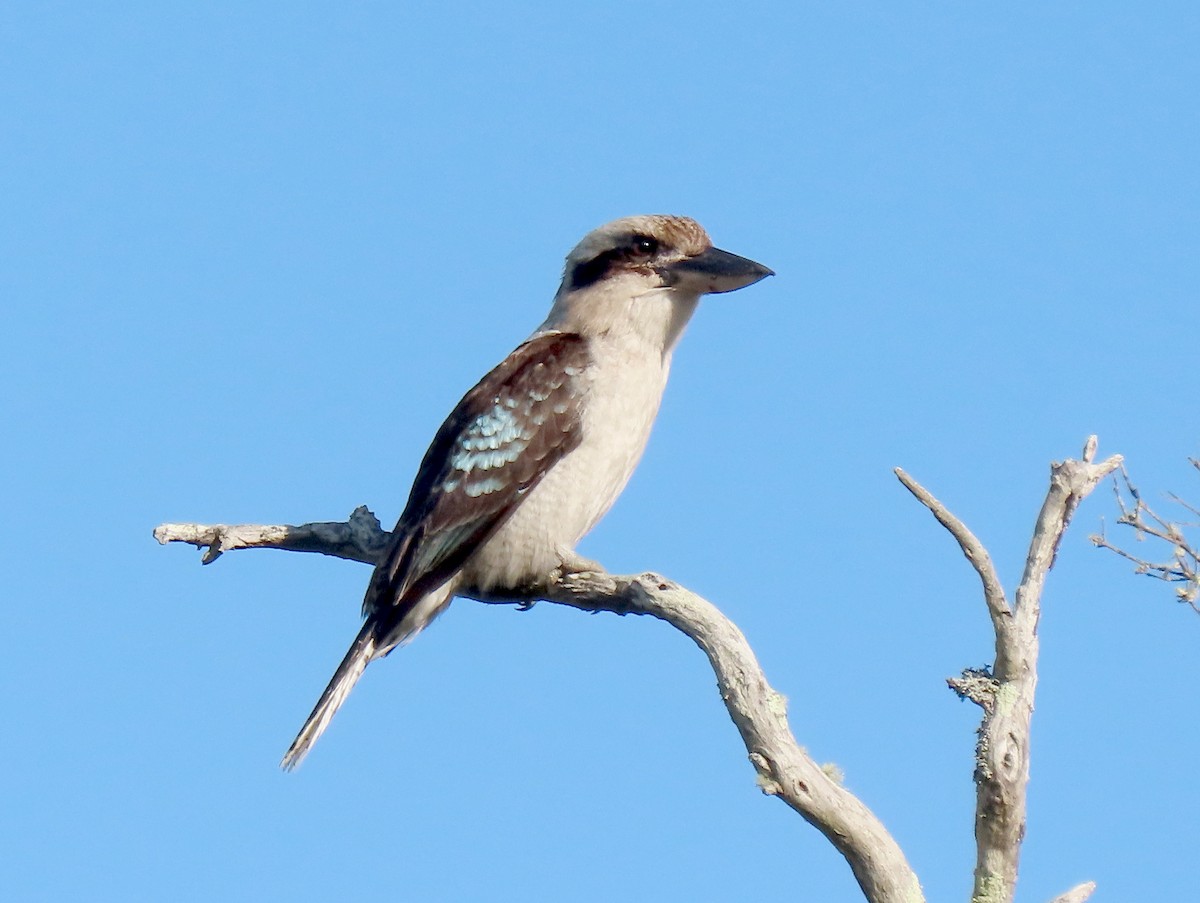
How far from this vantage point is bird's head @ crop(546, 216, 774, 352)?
6543mm

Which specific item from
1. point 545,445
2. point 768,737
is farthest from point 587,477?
point 768,737

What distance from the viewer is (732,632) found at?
4.78 meters

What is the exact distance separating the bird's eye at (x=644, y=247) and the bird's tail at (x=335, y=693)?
6.18ft

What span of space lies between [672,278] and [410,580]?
1647mm

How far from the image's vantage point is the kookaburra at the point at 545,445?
6172 mm

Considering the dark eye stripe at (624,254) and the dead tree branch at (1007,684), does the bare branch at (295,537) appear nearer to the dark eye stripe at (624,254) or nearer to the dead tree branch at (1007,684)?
the dark eye stripe at (624,254)

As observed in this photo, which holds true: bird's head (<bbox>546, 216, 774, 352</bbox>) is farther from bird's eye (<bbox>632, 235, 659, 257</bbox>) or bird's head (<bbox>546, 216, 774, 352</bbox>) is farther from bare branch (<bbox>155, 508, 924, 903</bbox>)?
bare branch (<bbox>155, 508, 924, 903</bbox>)

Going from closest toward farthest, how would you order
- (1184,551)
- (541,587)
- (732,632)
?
(732,632)
(1184,551)
(541,587)

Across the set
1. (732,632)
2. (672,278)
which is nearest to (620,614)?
(732,632)

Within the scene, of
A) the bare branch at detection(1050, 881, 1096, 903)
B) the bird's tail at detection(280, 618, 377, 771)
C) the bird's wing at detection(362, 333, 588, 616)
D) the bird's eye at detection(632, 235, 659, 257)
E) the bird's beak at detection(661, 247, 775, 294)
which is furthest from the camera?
the bird's eye at detection(632, 235, 659, 257)

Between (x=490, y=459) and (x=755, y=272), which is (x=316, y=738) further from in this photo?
(x=755, y=272)

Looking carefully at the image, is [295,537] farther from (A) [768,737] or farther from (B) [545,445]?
(A) [768,737]

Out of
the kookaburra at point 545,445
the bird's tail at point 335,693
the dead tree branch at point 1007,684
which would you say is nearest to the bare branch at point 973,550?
the dead tree branch at point 1007,684

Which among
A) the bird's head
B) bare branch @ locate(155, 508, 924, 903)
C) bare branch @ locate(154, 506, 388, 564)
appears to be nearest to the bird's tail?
bare branch @ locate(154, 506, 388, 564)
